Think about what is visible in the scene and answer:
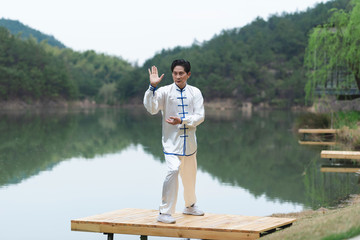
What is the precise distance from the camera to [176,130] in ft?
18.1

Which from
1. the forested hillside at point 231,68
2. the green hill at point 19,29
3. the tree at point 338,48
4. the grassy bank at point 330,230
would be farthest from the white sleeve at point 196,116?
the green hill at point 19,29

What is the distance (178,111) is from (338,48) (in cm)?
1731

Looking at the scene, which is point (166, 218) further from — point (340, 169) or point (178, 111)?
point (340, 169)

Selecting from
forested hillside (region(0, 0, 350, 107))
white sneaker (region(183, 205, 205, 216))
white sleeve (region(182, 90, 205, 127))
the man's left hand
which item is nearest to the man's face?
white sleeve (region(182, 90, 205, 127))

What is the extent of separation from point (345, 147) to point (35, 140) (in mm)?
12159

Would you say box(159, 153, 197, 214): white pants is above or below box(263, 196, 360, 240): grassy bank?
above

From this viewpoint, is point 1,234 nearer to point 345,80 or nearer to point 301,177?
point 301,177

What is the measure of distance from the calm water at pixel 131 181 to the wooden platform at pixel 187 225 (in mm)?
1773

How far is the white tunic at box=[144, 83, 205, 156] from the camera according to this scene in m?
5.47

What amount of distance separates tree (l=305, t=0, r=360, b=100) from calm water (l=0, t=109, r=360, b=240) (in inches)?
147

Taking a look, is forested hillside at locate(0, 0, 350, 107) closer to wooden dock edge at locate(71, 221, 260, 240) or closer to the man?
the man

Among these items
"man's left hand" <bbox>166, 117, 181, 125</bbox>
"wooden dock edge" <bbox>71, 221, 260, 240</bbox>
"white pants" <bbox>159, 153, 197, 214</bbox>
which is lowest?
"wooden dock edge" <bbox>71, 221, 260, 240</bbox>

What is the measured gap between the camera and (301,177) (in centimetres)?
1264

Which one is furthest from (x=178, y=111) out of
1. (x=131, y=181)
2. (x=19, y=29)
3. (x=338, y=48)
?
(x=19, y=29)
